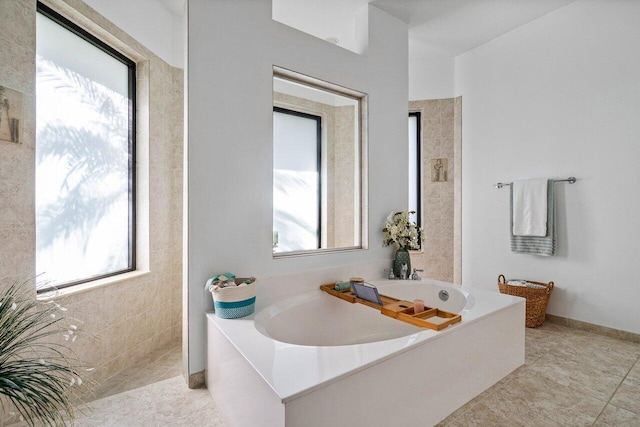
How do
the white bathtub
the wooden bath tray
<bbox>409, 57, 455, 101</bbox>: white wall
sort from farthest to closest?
<bbox>409, 57, 455, 101</bbox>: white wall < the white bathtub < the wooden bath tray

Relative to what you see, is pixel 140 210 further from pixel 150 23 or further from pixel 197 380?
pixel 150 23

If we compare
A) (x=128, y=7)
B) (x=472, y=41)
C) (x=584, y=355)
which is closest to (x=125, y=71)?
(x=128, y=7)

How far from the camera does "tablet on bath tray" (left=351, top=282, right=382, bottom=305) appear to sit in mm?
1922

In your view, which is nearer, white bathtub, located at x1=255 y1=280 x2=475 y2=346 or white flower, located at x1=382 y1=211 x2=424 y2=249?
white bathtub, located at x1=255 y1=280 x2=475 y2=346

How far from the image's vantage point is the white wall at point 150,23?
207 cm

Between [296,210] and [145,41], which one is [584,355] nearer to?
[296,210]

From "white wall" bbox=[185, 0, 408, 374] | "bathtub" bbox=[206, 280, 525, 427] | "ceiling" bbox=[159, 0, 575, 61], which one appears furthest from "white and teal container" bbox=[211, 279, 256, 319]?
"ceiling" bbox=[159, 0, 575, 61]

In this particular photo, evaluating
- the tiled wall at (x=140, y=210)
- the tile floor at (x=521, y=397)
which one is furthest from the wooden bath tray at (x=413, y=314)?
the tiled wall at (x=140, y=210)

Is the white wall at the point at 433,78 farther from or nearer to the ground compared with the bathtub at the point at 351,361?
farther from the ground

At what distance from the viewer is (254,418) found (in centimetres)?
122

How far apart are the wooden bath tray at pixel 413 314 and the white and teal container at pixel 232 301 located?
667 millimetres

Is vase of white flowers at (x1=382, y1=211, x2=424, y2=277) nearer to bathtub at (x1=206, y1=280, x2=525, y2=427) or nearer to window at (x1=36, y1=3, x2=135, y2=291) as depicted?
bathtub at (x1=206, y1=280, x2=525, y2=427)

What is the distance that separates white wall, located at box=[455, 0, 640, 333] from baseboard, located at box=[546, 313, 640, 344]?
0.15 ft

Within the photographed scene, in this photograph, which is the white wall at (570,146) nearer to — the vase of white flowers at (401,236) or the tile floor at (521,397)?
the tile floor at (521,397)
